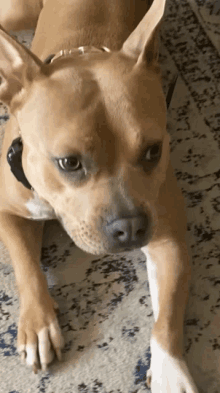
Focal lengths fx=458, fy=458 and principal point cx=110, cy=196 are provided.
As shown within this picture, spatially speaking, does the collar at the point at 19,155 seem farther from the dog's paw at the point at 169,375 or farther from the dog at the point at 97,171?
the dog's paw at the point at 169,375

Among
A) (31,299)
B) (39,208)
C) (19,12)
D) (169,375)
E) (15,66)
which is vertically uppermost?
(15,66)

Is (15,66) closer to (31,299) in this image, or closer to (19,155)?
(19,155)

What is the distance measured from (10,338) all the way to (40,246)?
1.01 feet

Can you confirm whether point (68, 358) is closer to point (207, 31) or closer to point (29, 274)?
point (29, 274)

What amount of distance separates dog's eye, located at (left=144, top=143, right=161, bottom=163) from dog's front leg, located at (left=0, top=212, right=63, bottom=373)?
1.70ft

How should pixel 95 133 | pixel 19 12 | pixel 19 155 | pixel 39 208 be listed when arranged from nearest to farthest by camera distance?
1. pixel 95 133
2. pixel 19 155
3. pixel 39 208
4. pixel 19 12

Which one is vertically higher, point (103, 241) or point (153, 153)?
point (153, 153)

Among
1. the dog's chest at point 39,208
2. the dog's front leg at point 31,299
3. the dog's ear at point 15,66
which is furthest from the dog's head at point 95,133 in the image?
the dog's front leg at point 31,299

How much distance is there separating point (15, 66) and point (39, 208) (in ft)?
1.45

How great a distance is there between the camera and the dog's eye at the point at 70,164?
1.11 metres

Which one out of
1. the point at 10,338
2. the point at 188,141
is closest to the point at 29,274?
the point at 10,338

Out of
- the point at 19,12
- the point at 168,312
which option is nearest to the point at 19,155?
the point at 168,312

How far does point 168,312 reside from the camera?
4.41ft

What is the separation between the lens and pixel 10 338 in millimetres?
1407
